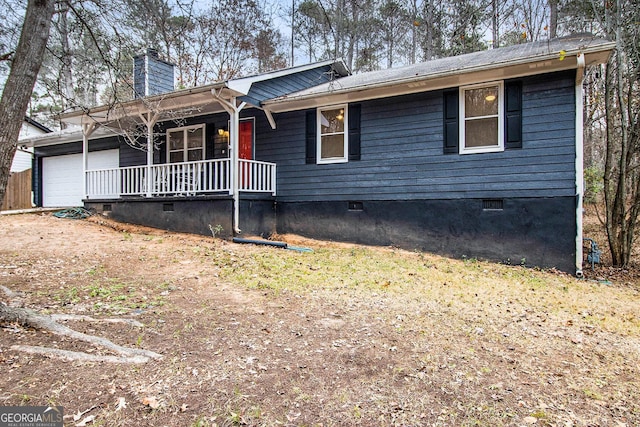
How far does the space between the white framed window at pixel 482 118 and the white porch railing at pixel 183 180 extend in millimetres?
4863

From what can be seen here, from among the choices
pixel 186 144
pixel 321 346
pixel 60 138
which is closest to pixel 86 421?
pixel 321 346

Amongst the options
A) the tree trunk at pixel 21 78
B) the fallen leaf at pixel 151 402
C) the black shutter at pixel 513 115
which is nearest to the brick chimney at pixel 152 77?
the tree trunk at pixel 21 78

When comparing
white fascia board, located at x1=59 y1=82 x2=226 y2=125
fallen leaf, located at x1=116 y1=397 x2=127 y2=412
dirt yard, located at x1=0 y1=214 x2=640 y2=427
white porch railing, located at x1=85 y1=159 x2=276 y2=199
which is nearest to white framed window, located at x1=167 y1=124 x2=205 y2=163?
white porch railing, located at x1=85 y1=159 x2=276 y2=199

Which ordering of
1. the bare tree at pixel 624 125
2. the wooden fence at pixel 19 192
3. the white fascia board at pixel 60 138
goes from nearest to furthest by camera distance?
the bare tree at pixel 624 125, the white fascia board at pixel 60 138, the wooden fence at pixel 19 192

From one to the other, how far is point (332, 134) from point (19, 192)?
533 inches

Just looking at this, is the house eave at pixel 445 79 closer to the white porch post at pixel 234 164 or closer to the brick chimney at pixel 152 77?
the white porch post at pixel 234 164

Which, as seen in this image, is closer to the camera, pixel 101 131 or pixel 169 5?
pixel 169 5

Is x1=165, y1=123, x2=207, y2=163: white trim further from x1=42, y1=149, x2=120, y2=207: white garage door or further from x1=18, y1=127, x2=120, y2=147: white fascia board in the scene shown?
x1=42, y1=149, x2=120, y2=207: white garage door

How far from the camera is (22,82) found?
11.7 feet

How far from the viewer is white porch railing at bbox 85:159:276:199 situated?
9375 mm

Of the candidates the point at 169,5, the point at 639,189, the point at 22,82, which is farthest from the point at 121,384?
the point at 639,189

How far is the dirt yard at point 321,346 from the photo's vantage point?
2340mm

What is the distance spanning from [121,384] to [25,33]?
351 centimetres

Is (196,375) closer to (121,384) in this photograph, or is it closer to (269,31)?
(121,384)
